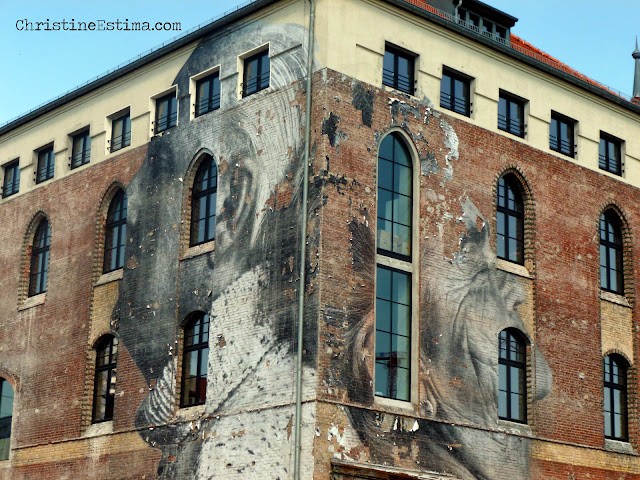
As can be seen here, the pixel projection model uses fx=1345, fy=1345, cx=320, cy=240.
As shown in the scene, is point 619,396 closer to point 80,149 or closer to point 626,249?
point 626,249

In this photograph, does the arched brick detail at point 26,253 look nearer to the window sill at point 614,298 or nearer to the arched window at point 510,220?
the arched window at point 510,220

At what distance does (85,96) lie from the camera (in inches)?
1347

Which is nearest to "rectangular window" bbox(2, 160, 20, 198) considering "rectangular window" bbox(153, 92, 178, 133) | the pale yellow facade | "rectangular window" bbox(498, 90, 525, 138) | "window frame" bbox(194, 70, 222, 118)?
the pale yellow facade

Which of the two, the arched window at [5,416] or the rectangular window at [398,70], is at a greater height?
the rectangular window at [398,70]

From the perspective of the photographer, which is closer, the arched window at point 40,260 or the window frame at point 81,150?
the window frame at point 81,150

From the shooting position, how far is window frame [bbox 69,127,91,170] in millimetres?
33938

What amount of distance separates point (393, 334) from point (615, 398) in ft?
24.4

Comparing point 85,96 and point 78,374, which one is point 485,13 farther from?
point 78,374

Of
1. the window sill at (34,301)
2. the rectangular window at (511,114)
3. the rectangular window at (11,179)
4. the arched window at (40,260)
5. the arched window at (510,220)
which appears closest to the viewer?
the arched window at (510,220)

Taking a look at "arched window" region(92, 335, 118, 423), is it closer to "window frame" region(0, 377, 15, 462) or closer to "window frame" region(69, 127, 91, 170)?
"window frame" region(0, 377, 15, 462)

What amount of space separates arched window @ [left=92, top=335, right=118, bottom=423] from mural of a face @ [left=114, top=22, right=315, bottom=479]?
816 mm

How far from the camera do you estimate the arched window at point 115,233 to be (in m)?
32.3

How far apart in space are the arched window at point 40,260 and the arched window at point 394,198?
10335 mm

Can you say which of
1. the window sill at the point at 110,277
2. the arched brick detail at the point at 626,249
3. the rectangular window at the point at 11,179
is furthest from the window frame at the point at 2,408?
the arched brick detail at the point at 626,249
